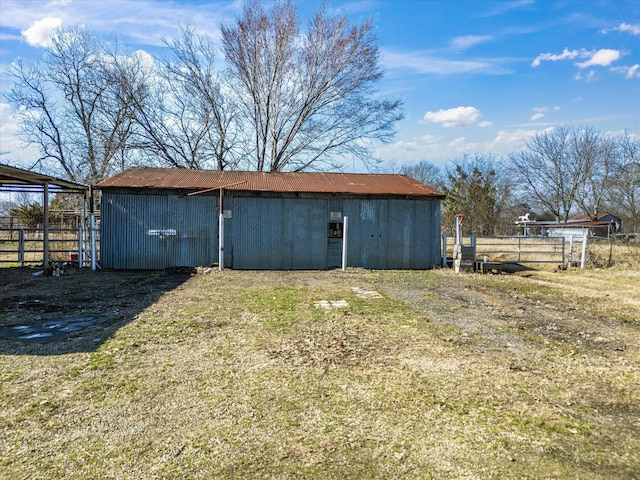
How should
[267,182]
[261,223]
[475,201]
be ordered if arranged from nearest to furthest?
[261,223] → [267,182] → [475,201]

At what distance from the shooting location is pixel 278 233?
13.4 m

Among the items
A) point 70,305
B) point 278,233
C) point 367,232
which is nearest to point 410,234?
point 367,232

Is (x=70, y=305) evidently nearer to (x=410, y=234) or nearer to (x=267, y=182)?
(x=267, y=182)

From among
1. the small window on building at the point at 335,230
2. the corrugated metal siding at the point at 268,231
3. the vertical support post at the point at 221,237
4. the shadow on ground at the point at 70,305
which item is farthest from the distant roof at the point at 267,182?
the shadow on ground at the point at 70,305

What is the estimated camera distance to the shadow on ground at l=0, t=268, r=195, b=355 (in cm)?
498

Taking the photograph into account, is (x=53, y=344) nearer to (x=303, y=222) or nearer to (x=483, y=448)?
(x=483, y=448)

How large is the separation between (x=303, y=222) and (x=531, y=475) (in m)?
11.4

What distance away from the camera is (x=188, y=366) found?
4.20 meters

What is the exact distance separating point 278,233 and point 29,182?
7.25m

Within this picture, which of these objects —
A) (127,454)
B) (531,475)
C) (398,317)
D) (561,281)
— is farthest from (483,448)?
(561,281)

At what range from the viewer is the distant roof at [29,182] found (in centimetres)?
991

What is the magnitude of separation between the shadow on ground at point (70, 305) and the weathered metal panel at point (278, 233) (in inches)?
79.1

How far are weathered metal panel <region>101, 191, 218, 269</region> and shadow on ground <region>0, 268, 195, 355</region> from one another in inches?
30.3

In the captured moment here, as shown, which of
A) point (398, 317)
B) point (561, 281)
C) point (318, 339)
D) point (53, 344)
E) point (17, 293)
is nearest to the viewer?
point (53, 344)
